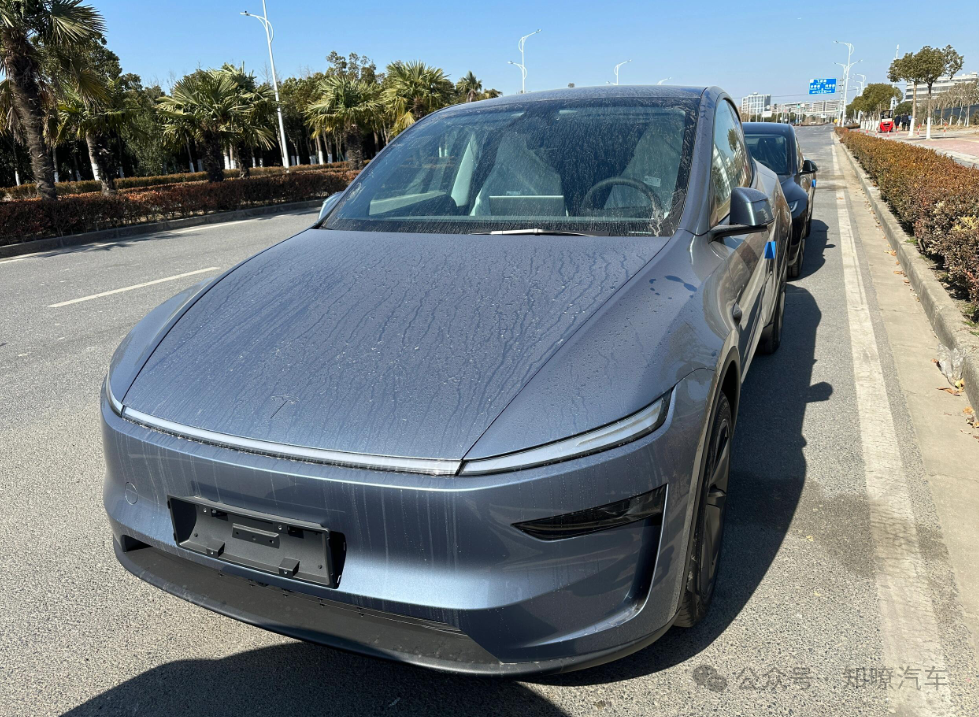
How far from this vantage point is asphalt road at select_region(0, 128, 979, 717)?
207 centimetres

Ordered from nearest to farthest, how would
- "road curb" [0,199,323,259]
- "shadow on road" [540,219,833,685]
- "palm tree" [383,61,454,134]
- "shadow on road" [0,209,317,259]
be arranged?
1. "shadow on road" [540,219,833,685]
2. "shadow on road" [0,209,317,259]
3. "road curb" [0,199,323,259]
4. "palm tree" [383,61,454,134]

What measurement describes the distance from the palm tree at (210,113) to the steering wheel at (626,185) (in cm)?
2318

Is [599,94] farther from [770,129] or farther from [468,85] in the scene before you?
[468,85]

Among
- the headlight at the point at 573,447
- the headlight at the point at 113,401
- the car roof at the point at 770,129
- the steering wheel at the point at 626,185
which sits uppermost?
the car roof at the point at 770,129

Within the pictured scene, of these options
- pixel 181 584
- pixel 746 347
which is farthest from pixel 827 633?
pixel 181 584

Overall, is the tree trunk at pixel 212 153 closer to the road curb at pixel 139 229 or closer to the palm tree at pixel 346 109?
the palm tree at pixel 346 109

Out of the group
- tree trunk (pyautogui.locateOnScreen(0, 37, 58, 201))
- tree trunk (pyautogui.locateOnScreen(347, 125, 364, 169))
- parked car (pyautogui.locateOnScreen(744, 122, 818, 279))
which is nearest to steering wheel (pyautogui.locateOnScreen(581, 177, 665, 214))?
parked car (pyautogui.locateOnScreen(744, 122, 818, 279))

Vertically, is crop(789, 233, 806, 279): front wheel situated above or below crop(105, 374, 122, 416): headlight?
below

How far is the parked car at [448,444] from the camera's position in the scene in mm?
1637

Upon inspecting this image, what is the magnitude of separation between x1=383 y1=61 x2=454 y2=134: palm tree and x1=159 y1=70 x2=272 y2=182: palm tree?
971 cm

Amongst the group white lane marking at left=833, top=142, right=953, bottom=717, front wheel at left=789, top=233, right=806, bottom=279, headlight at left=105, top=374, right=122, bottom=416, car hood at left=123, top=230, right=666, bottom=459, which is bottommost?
white lane marking at left=833, top=142, right=953, bottom=717

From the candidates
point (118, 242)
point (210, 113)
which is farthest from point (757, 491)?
point (210, 113)

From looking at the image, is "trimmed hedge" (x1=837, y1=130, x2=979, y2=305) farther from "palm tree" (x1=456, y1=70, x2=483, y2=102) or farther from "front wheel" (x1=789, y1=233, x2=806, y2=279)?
"palm tree" (x1=456, y1=70, x2=483, y2=102)

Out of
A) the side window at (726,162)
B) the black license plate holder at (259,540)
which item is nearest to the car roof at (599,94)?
the side window at (726,162)
